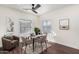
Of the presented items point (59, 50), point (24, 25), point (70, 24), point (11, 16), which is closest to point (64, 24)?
point (70, 24)

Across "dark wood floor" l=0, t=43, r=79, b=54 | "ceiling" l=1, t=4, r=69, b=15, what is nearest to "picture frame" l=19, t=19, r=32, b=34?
"ceiling" l=1, t=4, r=69, b=15

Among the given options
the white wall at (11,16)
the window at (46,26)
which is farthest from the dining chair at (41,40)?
the white wall at (11,16)

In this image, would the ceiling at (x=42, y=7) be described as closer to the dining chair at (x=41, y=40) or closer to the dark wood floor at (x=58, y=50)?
the dining chair at (x=41, y=40)

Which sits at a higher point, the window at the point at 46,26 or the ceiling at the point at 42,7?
the ceiling at the point at 42,7

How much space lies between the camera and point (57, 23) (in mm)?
1751

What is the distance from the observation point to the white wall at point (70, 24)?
1.68 metres

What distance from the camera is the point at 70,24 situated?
1.70m

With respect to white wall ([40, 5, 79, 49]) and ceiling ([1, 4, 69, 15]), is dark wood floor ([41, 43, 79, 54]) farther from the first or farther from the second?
ceiling ([1, 4, 69, 15])

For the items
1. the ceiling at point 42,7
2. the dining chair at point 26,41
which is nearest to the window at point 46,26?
the ceiling at point 42,7

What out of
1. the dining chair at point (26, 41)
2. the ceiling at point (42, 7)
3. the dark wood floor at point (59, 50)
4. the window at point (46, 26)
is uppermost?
the ceiling at point (42, 7)

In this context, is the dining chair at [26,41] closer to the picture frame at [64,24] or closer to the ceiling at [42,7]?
the ceiling at [42,7]

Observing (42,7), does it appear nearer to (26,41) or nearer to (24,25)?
(24,25)

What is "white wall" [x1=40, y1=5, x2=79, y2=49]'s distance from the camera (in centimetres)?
168
